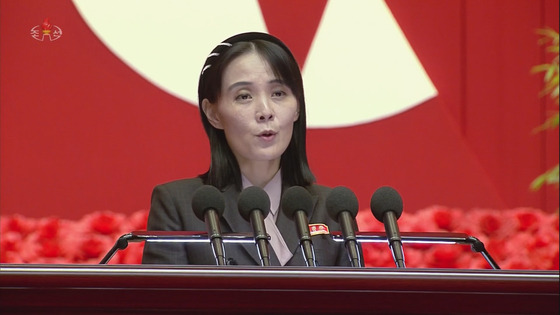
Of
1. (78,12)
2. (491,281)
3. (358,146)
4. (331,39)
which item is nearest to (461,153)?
(358,146)

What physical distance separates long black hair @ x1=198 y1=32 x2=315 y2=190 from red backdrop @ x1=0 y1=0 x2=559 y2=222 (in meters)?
0.97

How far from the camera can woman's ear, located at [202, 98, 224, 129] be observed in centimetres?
190

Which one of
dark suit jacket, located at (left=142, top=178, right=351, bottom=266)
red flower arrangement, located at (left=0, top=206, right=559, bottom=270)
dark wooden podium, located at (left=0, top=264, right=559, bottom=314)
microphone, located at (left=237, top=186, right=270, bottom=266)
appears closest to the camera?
dark wooden podium, located at (left=0, top=264, right=559, bottom=314)

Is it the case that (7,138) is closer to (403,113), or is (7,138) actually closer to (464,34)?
(403,113)

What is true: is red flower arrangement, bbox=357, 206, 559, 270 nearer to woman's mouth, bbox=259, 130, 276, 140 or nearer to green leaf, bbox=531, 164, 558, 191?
green leaf, bbox=531, 164, 558, 191

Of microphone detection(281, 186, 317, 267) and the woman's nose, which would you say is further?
the woman's nose

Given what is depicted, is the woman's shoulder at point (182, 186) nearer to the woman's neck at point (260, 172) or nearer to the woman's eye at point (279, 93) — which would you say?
the woman's neck at point (260, 172)

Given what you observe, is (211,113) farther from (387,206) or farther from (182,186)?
(387,206)

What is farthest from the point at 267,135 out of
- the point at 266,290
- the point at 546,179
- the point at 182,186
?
the point at 546,179

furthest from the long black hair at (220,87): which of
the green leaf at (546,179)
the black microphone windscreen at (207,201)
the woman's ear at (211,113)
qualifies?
the green leaf at (546,179)

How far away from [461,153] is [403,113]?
233 mm

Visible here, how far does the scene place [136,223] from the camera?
271 cm

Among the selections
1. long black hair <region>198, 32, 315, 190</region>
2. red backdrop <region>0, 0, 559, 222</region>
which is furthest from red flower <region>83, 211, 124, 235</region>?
long black hair <region>198, 32, 315, 190</region>

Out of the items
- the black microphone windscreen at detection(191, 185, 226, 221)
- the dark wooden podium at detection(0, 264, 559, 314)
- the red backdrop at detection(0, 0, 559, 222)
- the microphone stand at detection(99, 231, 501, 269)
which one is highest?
the red backdrop at detection(0, 0, 559, 222)
